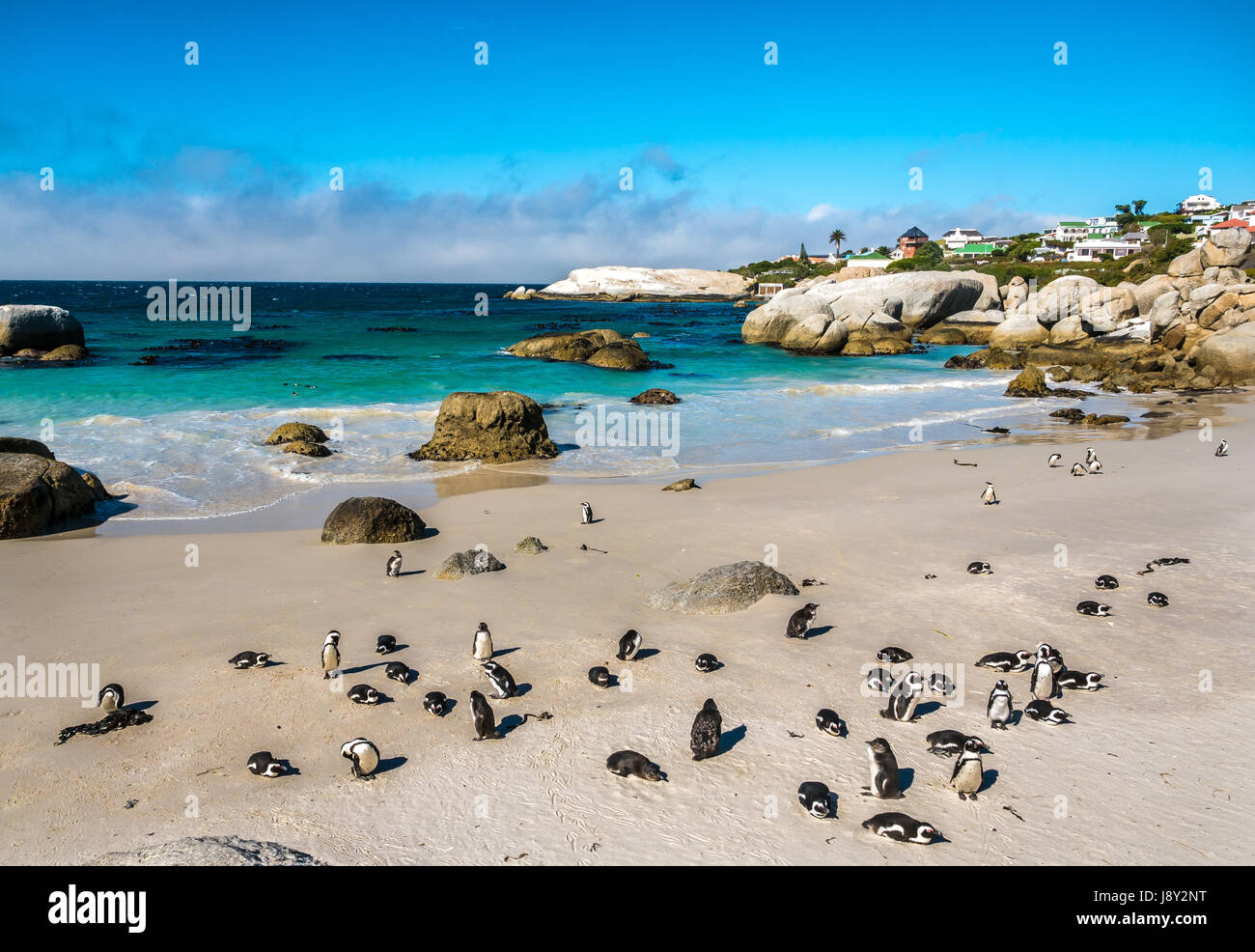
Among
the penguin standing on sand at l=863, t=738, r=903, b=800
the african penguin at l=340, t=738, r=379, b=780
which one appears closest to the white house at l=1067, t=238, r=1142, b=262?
the penguin standing on sand at l=863, t=738, r=903, b=800

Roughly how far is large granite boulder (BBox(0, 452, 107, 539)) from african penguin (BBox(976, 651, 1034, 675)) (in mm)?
13884

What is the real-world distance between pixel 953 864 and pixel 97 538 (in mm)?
12874

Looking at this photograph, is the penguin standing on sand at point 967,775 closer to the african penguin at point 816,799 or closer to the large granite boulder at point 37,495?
the african penguin at point 816,799

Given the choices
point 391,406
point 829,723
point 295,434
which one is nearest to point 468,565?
point 829,723

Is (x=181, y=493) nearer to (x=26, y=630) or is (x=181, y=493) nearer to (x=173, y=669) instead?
(x=26, y=630)

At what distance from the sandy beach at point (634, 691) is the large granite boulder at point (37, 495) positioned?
2.06 ft

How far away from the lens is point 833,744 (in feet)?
21.6

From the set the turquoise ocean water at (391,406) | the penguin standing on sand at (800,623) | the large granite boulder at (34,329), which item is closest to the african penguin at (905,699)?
the penguin standing on sand at (800,623)

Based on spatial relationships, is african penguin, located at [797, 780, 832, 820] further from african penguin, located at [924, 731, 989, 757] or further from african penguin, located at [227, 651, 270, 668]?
african penguin, located at [227, 651, 270, 668]

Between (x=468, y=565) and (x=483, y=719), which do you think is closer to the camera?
(x=483, y=719)

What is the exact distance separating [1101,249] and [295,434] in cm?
10506

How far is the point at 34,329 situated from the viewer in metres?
40.6

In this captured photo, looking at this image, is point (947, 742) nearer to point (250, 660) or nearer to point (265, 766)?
point (265, 766)
